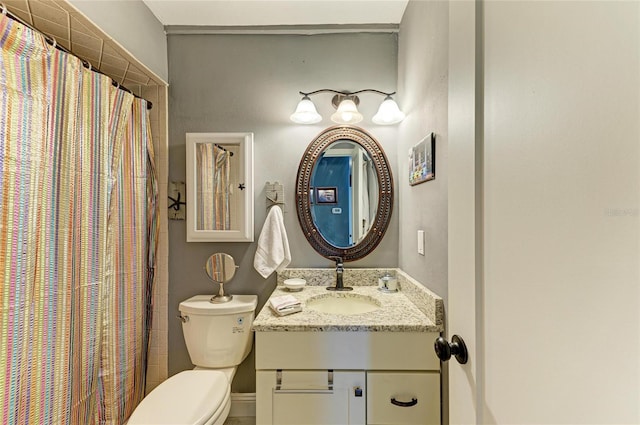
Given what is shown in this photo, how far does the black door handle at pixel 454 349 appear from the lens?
608 mm

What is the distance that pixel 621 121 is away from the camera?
1.03 ft

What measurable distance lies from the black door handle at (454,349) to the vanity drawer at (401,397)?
61 cm

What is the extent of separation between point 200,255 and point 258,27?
1.50m

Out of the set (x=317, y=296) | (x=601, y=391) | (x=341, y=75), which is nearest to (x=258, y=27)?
(x=341, y=75)

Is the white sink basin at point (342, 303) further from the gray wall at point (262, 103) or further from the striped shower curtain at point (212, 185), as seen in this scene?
the striped shower curtain at point (212, 185)

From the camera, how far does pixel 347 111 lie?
169 cm

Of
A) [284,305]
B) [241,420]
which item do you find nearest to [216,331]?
[284,305]

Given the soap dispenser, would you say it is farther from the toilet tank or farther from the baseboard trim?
the baseboard trim

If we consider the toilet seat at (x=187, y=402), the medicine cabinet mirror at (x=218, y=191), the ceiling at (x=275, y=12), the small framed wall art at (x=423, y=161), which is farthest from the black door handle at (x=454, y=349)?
the ceiling at (x=275, y=12)

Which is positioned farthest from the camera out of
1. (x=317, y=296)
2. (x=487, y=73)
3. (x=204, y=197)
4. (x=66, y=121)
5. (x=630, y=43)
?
(x=204, y=197)

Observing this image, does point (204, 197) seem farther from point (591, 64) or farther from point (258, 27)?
point (591, 64)

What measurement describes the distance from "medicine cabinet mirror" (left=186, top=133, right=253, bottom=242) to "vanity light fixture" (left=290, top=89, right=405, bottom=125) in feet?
1.22

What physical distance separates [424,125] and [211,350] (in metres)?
1.61

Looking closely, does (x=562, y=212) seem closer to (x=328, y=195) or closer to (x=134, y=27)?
(x=328, y=195)
